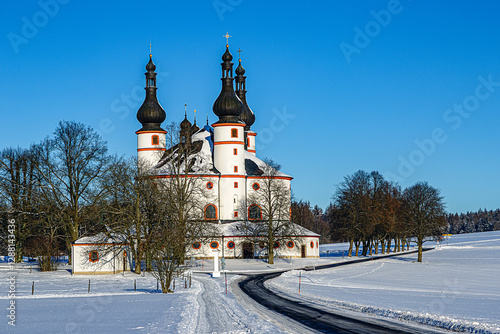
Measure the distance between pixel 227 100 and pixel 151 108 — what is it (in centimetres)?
817

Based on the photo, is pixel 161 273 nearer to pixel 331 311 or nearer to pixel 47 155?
pixel 331 311

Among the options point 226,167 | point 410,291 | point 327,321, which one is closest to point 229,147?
point 226,167

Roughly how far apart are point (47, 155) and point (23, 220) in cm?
746

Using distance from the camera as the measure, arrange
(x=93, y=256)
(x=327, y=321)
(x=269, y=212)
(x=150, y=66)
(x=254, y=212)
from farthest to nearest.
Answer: (x=254, y=212), (x=150, y=66), (x=269, y=212), (x=93, y=256), (x=327, y=321)

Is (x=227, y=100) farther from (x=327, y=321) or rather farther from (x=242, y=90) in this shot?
(x=327, y=321)

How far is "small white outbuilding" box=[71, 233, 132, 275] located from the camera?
152ft

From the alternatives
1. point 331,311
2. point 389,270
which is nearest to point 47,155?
point 389,270

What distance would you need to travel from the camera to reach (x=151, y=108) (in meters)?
66.4

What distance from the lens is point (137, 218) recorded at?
46844 mm

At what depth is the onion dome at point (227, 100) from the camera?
65.8m

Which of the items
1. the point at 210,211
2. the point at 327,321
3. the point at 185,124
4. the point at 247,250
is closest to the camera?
the point at 327,321

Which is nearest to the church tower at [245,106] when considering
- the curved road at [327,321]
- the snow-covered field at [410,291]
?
the snow-covered field at [410,291]

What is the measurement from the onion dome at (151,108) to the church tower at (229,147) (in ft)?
19.8

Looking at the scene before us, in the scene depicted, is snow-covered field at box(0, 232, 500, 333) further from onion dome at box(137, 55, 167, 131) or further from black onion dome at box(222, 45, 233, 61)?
black onion dome at box(222, 45, 233, 61)
